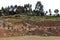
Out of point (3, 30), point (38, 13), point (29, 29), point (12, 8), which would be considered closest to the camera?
point (3, 30)

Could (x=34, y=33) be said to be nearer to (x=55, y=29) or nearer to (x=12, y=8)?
(x=55, y=29)

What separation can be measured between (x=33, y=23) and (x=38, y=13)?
85.5 ft

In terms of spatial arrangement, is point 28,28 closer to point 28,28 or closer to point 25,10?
point 28,28

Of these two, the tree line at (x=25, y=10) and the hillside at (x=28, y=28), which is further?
the tree line at (x=25, y=10)

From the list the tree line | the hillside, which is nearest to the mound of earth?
the hillside

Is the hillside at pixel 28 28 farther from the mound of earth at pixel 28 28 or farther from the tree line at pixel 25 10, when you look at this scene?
the tree line at pixel 25 10

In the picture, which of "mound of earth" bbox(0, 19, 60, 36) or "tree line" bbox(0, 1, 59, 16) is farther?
"tree line" bbox(0, 1, 59, 16)

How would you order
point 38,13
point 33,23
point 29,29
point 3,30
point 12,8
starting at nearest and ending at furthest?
point 3,30 < point 29,29 < point 33,23 < point 38,13 < point 12,8

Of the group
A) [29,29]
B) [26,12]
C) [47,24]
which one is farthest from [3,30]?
[26,12]

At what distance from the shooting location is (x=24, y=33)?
3266 cm

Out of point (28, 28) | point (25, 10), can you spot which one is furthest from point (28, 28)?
point (25, 10)

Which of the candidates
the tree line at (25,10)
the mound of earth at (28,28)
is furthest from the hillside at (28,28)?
the tree line at (25,10)

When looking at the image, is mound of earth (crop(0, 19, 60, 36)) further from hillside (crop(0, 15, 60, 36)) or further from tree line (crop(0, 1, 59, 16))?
tree line (crop(0, 1, 59, 16))

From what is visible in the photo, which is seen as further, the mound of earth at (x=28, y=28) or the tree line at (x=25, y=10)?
the tree line at (x=25, y=10)
